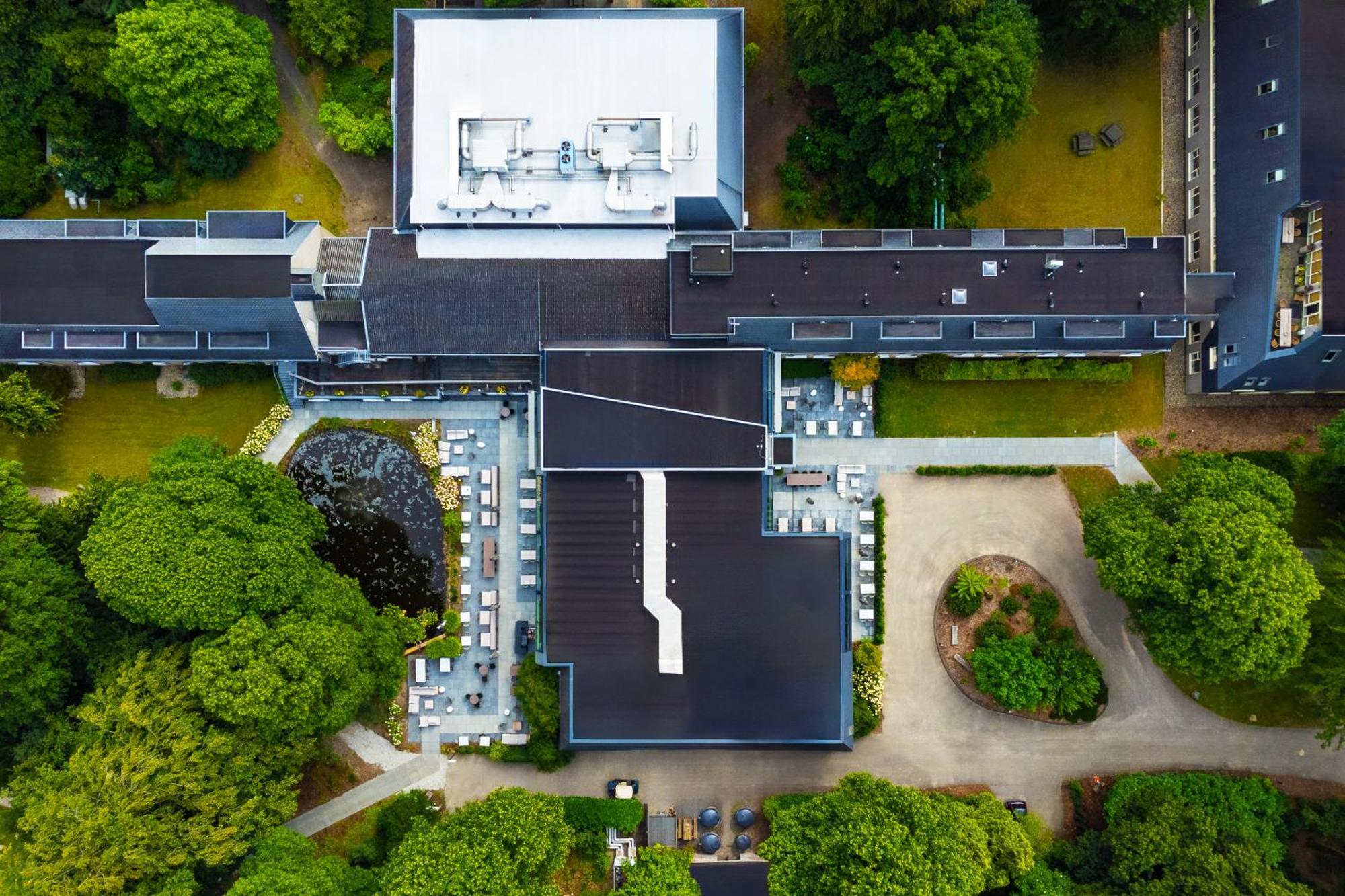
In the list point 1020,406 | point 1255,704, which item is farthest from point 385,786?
point 1255,704

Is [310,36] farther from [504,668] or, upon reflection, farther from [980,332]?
[980,332]

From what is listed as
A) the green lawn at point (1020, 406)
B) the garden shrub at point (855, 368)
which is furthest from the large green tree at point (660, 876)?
the garden shrub at point (855, 368)

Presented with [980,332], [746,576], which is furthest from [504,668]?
[980,332]

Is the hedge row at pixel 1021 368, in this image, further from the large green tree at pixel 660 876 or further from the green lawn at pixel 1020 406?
the large green tree at pixel 660 876

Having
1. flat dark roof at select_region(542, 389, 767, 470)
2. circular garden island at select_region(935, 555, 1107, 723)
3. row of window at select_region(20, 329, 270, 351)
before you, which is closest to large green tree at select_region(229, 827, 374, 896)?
flat dark roof at select_region(542, 389, 767, 470)

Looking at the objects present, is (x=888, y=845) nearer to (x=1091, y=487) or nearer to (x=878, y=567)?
(x=878, y=567)

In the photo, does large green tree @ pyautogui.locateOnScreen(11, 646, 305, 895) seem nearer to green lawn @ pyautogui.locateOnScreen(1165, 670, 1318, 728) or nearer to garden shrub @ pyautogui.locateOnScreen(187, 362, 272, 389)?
garden shrub @ pyautogui.locateOnScreen(187, 362, 272, 389)
